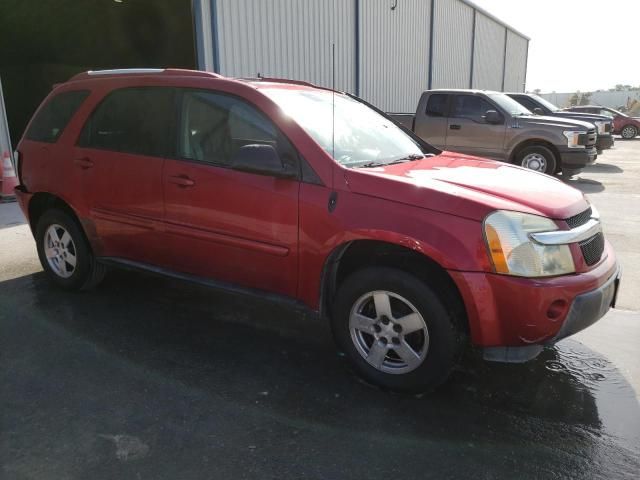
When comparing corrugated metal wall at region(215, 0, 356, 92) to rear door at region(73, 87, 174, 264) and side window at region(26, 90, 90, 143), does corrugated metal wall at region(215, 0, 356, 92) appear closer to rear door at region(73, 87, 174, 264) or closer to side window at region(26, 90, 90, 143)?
side window at region(26, 90, 90, 143)

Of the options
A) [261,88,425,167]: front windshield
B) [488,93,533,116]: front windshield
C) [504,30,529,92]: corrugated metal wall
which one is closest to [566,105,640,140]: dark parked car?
[504,30,529,92]: corrugated metal wall

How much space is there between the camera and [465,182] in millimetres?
3105

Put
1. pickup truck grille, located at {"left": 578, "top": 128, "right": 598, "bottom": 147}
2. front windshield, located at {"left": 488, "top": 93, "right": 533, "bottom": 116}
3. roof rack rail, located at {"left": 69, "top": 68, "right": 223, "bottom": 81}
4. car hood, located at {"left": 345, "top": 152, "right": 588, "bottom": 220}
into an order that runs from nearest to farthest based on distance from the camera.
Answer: car hood, located at {"left": 345, "top": 152, "right": 588, "bottom": 220} < roof rack rail, located at {"left": 69, "top": 68, "right": 223, "bottom": 81} < pickup truck grille, located at {"left": 578, "top": 128, "right": 598, "bottom": 147} < front windshield, located at {"left": 488, "top": 93, "right": 533, "bottom": 116}

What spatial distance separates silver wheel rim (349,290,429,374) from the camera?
299cm

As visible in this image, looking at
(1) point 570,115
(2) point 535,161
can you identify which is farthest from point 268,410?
(1) point 570,115

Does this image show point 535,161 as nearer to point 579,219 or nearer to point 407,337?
point 579,219

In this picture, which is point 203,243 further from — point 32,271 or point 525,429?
point 32,271

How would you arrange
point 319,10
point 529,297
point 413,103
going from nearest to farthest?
point 529,297, point 319,10, point 413,103

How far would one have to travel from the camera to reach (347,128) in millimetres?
3715

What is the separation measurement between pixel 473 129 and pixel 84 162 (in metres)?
8.42

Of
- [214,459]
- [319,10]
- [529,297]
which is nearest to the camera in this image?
[214,459]

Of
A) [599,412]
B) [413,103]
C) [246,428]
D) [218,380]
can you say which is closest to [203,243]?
[218,380]

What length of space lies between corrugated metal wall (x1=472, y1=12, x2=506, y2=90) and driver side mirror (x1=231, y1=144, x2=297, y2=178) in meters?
23.6

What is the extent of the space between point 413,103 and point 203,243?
17349 millimetres
